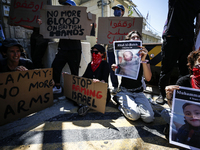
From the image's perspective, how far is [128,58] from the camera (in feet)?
6.40

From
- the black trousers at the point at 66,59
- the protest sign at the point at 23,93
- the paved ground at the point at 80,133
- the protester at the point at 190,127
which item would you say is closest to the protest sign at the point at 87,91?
the paved ground at the point at 80,133

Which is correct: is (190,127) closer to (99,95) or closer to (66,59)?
(99,95)

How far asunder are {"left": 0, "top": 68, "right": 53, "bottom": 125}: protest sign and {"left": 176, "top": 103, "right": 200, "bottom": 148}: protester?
193 centimetres

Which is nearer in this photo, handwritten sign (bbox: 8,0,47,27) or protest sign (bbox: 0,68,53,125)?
protest sign (bbox: 0,68,53,125)

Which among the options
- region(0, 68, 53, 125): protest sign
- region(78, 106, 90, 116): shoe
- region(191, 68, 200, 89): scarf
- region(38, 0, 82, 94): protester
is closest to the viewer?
region(191, 68, 200, 89): scarf

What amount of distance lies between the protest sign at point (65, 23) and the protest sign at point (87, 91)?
863 mm

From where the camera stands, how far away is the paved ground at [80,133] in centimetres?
130

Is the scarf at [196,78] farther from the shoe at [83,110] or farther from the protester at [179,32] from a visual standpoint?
the shoe at [83,110]

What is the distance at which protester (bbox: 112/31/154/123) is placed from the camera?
1751mm

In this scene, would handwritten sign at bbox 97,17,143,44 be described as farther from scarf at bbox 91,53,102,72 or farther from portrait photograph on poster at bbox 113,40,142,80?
portrait photograph on poster at bbox 113,40,142,80

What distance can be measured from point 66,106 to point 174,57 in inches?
82.1

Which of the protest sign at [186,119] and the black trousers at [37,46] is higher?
the black trousers at [37,46]

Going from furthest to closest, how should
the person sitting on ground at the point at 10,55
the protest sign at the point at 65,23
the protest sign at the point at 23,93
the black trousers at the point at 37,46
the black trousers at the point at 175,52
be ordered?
the black trousers at the point at 37,46, the protest sign at the point at 65,23, the black trousers at the point at 175,52, the person sitting on ground at the point at 10,55, the protest sign at the point at 23,93

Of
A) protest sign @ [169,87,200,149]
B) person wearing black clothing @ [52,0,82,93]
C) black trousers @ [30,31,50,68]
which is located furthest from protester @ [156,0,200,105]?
black trousers @ [30,31,50,68]
